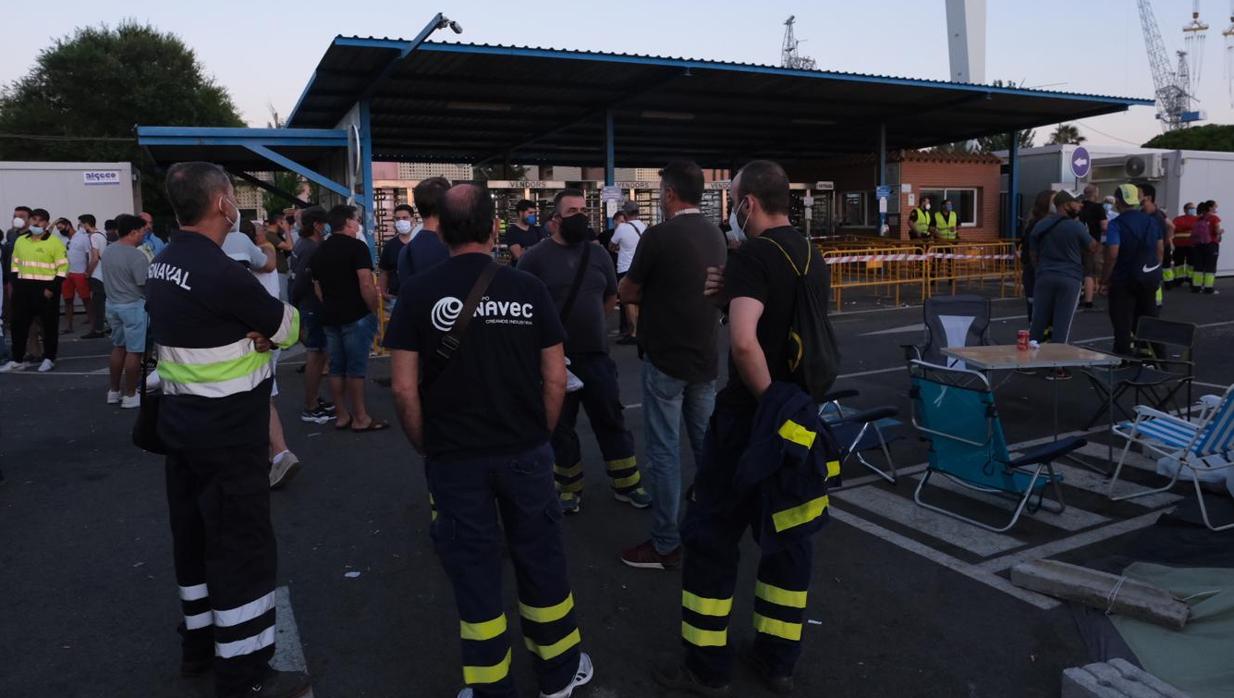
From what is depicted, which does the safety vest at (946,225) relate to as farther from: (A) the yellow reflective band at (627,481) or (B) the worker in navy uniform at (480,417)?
(B) the worker in navy uniform at (480,417)

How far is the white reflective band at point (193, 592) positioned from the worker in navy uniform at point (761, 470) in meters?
1.81

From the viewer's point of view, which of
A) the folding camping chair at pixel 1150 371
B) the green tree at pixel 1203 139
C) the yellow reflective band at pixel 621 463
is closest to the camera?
the yellow reflective band at pixel 621 463

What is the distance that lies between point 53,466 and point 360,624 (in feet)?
13.8

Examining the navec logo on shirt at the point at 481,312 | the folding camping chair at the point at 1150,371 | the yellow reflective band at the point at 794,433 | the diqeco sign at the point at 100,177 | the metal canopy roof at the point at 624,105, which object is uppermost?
the metal canopy roof at the point at 624,105

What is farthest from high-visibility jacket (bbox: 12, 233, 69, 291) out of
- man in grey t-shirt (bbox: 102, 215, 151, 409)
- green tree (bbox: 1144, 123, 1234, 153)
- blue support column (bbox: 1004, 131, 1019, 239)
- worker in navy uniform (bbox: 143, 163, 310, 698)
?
green tree (bbox: 1144, 123, 1234, 153)

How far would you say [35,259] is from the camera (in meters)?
11.2

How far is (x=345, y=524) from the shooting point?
5188mm

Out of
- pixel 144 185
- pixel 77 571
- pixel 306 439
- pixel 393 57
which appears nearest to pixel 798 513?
pixel 77 571

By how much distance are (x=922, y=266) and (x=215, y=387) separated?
16.5m

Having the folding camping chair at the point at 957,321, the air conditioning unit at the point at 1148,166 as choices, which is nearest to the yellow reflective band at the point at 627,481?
the folding camping chair at the point at 957,321

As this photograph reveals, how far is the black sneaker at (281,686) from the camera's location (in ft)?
10.6

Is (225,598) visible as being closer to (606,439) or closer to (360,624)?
(360,624)

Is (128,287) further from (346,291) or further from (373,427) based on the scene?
(373,427)

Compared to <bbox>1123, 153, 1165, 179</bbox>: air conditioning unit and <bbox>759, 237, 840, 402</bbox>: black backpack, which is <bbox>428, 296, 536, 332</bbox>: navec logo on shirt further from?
<bbox>1123, 153, 1165, 179</bbox>: air conditioning unit
